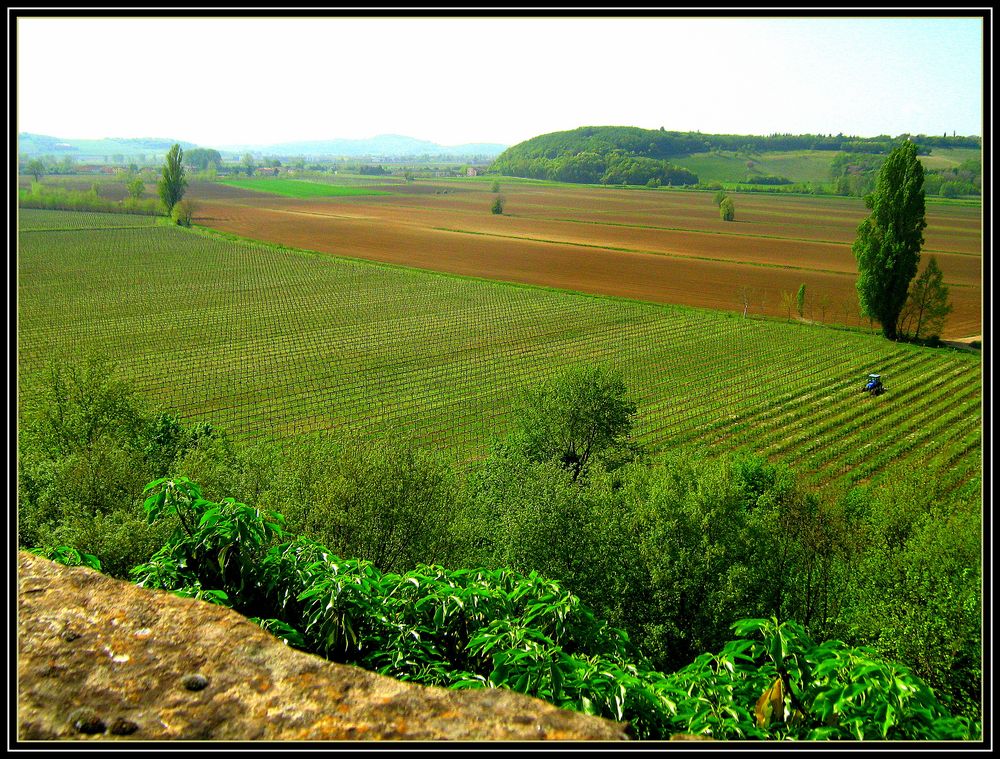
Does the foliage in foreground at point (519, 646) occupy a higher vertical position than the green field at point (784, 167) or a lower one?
lower

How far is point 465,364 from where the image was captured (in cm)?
4669

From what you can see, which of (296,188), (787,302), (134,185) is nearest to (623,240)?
(787,302)

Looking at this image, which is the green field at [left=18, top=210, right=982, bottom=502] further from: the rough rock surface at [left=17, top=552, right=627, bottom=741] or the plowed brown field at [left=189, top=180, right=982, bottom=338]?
the rough rock surface at [left=17, top=552, right=627, bottom=741]

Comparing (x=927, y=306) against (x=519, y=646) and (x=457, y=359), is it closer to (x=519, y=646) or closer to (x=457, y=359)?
(x=457, y=359)

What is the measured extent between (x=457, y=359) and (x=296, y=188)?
493 ft

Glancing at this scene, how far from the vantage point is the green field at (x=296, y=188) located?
539ft

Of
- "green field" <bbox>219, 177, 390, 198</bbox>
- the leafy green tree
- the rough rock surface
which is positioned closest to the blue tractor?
the rough rock surface

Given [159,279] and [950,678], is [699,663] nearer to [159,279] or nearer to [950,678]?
[950,678]

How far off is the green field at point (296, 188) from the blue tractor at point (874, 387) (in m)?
147

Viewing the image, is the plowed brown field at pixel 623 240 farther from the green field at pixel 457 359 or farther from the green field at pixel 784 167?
the green field at pixel 784 167

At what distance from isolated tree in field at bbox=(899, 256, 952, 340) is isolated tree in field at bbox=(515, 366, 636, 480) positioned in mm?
32083

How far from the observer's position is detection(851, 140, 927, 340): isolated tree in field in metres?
45.8

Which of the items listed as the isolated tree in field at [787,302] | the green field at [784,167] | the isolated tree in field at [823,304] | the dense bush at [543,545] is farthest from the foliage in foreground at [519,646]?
the green field at [784,167]

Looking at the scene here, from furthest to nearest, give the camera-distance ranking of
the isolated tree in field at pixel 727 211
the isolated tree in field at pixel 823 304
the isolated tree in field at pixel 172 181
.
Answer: the isolated tree in field at pixel 727 211
the isolated tree in field at pixel 172 181
the isolated tree in field at pixel 823 304
